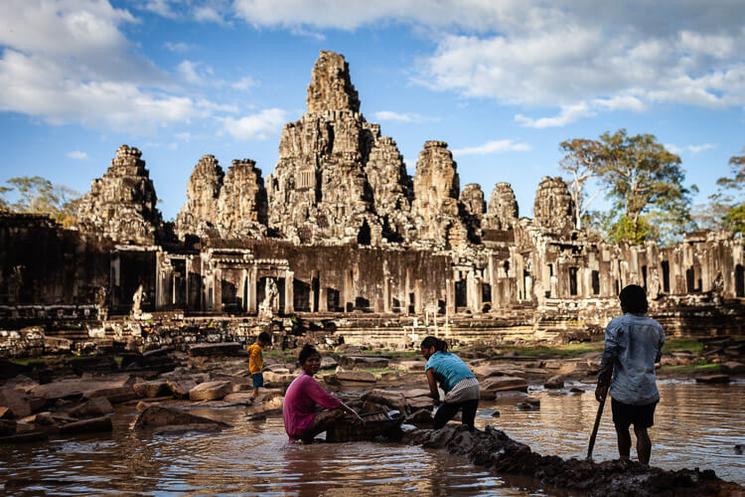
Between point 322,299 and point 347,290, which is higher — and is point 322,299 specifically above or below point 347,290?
below

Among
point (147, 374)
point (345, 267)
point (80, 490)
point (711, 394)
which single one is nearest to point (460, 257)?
point (345, 267)

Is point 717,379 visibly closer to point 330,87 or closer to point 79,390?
point 79,390

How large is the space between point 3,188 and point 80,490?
58.7m

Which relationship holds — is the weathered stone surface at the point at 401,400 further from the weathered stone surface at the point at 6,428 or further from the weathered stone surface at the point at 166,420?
the weathered stone surface at the point at 6,428

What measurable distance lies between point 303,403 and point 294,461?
110 centimetres

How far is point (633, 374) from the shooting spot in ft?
19.7

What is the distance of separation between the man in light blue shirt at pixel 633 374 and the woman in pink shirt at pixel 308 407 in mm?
3025

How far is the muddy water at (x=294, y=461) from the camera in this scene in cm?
593

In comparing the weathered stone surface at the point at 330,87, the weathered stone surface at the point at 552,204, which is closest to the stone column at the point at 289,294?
the weathered stone surface at the point at 552,204

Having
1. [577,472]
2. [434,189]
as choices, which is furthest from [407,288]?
[577,472]

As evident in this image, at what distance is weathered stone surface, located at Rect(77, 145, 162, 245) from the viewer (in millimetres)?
38688

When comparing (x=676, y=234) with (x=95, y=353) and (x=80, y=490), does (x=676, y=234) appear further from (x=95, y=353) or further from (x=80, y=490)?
(x=80, y=490)

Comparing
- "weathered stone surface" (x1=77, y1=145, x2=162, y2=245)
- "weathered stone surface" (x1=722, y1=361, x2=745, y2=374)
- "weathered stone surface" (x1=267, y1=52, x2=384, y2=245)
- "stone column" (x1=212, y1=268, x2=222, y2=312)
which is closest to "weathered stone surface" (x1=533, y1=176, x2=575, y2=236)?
"weathered stone surface" (x1=267, y1=52, x2=384, y2=245)

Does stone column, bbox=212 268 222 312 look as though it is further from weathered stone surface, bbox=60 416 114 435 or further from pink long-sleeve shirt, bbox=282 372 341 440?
pink long-sleeve shirt, bbox=282 372 341 440
